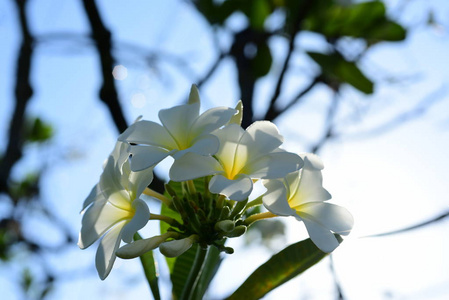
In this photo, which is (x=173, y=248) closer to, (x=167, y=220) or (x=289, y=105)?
(x=167, y=220)

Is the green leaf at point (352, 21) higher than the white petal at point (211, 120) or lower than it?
lower

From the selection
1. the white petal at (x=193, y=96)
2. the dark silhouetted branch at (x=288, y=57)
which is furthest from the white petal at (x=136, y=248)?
the dark silhouetted branch at (x=288, y=57)

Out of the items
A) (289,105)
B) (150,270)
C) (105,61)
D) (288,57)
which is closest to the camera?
(150,270)

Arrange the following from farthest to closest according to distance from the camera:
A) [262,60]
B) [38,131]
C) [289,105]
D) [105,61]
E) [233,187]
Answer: [38,131] < [262,60] < [289,105] < [105,61] < [233,187]

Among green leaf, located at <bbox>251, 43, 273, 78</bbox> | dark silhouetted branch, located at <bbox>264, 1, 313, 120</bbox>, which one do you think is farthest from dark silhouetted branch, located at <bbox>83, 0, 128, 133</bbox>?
green leaf, located at <bbox>251, 43, 273, 78</bbox>

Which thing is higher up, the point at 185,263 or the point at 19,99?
the point at 185,263

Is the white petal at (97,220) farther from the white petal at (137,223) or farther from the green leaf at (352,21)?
the green leaf at (352,21)

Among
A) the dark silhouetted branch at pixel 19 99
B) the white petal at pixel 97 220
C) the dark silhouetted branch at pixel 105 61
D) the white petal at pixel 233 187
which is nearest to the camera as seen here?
the white petal at pixel 233 187

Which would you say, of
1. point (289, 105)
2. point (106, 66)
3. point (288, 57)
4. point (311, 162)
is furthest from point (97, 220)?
point (289, 105)
